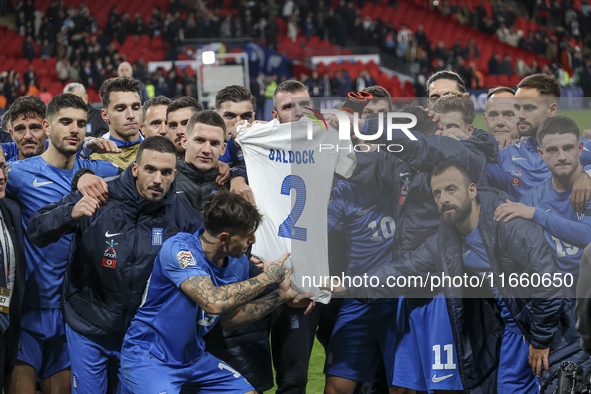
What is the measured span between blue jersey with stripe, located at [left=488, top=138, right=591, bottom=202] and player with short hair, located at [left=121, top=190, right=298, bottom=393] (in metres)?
1.48

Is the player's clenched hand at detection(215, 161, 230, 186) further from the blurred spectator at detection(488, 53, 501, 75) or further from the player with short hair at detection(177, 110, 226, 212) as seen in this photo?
the blurred spectator at detection(488, 53, 501, 75)

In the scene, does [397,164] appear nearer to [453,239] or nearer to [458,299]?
[453,239]

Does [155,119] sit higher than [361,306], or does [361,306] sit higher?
[155,119]

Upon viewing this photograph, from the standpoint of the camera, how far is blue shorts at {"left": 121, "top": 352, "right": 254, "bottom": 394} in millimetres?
3994

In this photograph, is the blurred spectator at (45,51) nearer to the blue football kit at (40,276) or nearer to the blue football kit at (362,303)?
the blue football kit at (40,276)

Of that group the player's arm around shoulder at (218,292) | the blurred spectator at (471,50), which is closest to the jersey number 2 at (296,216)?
the player's arm around shoulder at (218,292)

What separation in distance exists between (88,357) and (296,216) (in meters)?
1.53

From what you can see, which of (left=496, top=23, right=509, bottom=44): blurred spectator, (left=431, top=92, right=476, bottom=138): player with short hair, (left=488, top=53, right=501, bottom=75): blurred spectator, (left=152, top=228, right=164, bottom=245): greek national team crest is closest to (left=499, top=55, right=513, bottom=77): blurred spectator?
(left=488, top=53, right=501, bottom=75): blurred spectator

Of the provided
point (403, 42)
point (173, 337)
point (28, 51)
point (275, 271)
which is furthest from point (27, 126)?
point (403, 42)

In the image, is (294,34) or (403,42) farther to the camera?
(294,34)

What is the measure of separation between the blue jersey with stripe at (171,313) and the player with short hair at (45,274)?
0.88 meters

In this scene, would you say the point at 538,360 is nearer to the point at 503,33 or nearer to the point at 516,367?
the point at 516,367

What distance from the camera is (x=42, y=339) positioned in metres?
4.81

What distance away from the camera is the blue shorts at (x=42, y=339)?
4.77 metres
